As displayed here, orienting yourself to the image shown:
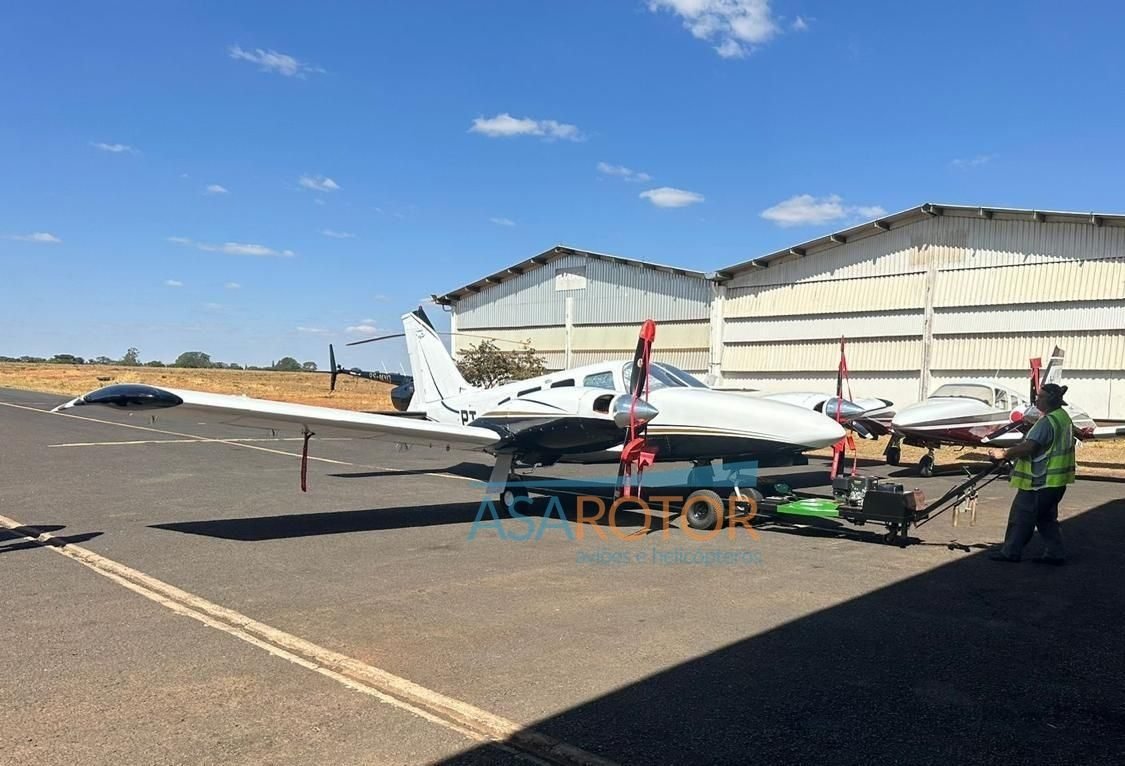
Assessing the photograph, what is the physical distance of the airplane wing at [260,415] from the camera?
→ 738 centimetres

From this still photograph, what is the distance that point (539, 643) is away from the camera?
5250 millimetres

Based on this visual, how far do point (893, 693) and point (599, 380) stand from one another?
678 centimetres

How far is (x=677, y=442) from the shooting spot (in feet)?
33.8

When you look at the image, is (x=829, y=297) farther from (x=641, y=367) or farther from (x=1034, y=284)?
(x=641, y=367)

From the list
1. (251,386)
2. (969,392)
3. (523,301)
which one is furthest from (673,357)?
(251,386)

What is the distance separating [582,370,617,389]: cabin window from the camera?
35.2 ft

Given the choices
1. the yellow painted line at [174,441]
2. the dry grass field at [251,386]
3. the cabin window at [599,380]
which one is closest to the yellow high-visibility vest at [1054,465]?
the cabin window at [599,380]

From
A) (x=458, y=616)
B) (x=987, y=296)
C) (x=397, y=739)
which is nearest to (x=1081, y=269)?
(x=987, y=296)

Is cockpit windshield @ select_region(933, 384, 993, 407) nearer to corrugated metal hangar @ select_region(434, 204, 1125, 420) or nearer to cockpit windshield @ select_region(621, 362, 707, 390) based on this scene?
corrugated metal hangar @ select_region(434, 204, 1125, 420)

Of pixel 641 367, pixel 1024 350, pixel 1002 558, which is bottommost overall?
pixel 1002 558

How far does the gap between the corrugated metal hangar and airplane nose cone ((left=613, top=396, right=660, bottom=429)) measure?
59.4ft

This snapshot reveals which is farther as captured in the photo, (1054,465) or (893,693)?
(1054,465)

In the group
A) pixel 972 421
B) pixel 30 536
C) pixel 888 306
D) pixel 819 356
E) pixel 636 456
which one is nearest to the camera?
pixel 30 536

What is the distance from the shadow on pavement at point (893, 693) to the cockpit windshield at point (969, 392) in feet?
37.3
